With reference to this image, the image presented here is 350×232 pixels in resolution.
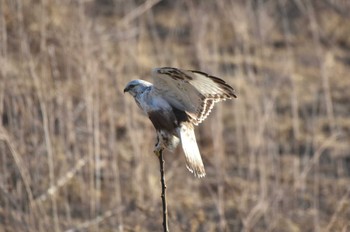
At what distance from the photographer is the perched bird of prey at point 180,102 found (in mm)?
3664

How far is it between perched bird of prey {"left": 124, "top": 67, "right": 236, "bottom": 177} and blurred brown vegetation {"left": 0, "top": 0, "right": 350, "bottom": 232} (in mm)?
927

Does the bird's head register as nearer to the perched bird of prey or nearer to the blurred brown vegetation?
the perched bird of prey

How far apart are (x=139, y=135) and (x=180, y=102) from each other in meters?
2.55

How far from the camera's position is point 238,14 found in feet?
24.4


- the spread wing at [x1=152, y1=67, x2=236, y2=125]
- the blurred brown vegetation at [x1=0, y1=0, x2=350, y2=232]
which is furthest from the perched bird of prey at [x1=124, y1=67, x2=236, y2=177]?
the blurred brown vegetation at [x1=0, y1=0, x2=350, y2=232]

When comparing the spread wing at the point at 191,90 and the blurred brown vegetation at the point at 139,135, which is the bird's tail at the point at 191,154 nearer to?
the spread wing at the point at 191,90

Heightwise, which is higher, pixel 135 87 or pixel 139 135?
pixel 135 87

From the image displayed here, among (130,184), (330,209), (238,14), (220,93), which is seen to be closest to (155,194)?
(130,184)

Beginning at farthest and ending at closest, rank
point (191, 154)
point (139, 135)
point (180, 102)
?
1. point (139, 135)
2. point (180, 102)
3. point (191, 154)

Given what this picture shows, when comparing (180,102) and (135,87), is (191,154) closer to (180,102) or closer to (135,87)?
(180,102)

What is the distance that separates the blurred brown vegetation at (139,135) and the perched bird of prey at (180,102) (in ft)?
3.04

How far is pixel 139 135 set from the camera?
634 cm

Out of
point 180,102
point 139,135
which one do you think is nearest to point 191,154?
point 180,102

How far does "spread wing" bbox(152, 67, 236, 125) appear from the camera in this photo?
366 centimetres
